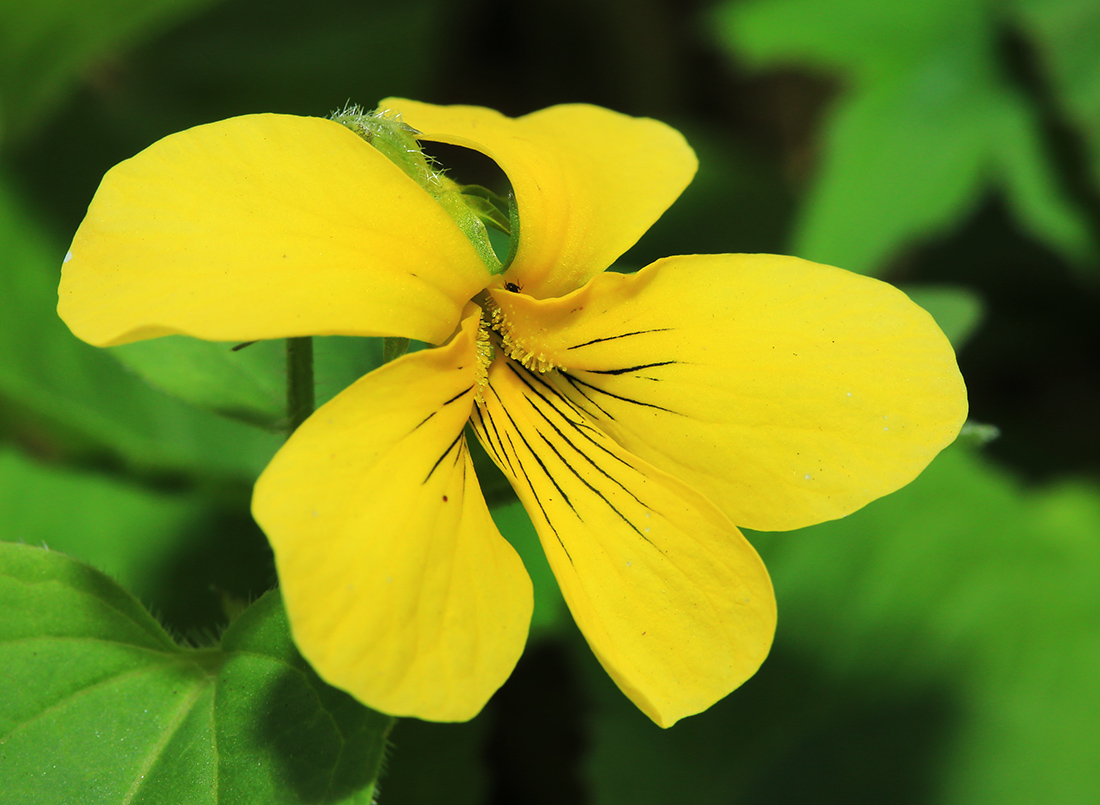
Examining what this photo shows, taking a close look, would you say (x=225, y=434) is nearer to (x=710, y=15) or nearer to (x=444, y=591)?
(x=444, y=591)

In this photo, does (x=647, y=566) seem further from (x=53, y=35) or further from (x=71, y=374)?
(x=53, y=35)

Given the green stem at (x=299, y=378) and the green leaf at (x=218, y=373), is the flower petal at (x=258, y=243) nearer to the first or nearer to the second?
the green stem at (x=299, y=378)

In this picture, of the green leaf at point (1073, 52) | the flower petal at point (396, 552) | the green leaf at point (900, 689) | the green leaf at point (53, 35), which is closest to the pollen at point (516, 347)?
the flower petal at point (396, 552)

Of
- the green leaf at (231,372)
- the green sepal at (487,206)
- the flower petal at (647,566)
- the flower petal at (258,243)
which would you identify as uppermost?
the flower petal at (258,243)

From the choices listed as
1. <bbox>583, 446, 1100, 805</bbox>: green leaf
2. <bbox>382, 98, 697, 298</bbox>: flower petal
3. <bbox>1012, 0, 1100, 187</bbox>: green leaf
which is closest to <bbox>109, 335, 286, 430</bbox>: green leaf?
<bbox>382, 98, 697, 298</bbox>: flower petal

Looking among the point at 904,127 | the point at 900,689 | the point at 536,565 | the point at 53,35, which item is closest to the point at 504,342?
the point at 536,565
